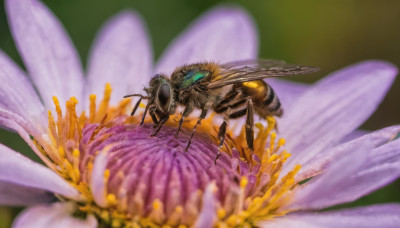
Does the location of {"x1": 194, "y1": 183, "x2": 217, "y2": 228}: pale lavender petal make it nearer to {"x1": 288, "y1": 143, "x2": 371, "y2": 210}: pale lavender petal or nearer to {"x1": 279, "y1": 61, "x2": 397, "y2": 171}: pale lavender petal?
{"x1": 288, "y1": 143, "x2": 371, "y2": 210}: pale lavender petal

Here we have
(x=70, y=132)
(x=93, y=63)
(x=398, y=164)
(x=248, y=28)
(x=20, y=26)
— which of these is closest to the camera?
(x=398, y=164)

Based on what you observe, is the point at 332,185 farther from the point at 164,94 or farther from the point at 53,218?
the point at 53,218

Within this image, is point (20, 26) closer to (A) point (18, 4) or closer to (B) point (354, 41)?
(A) point (18, 4)

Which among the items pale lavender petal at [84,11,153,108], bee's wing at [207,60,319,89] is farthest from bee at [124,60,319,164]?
pale lavender petal at [84,11,153,108]

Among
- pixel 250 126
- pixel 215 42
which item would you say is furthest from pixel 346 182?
pixel 215 42

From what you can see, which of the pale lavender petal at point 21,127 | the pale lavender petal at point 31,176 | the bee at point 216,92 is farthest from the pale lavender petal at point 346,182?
the pale lavender petal at point 21,127

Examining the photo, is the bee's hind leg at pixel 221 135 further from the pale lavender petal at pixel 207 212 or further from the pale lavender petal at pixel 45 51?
the pale lavender petal at pixel 45 51

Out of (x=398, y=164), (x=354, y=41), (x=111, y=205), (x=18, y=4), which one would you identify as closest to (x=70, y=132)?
(x=111, y=205)
